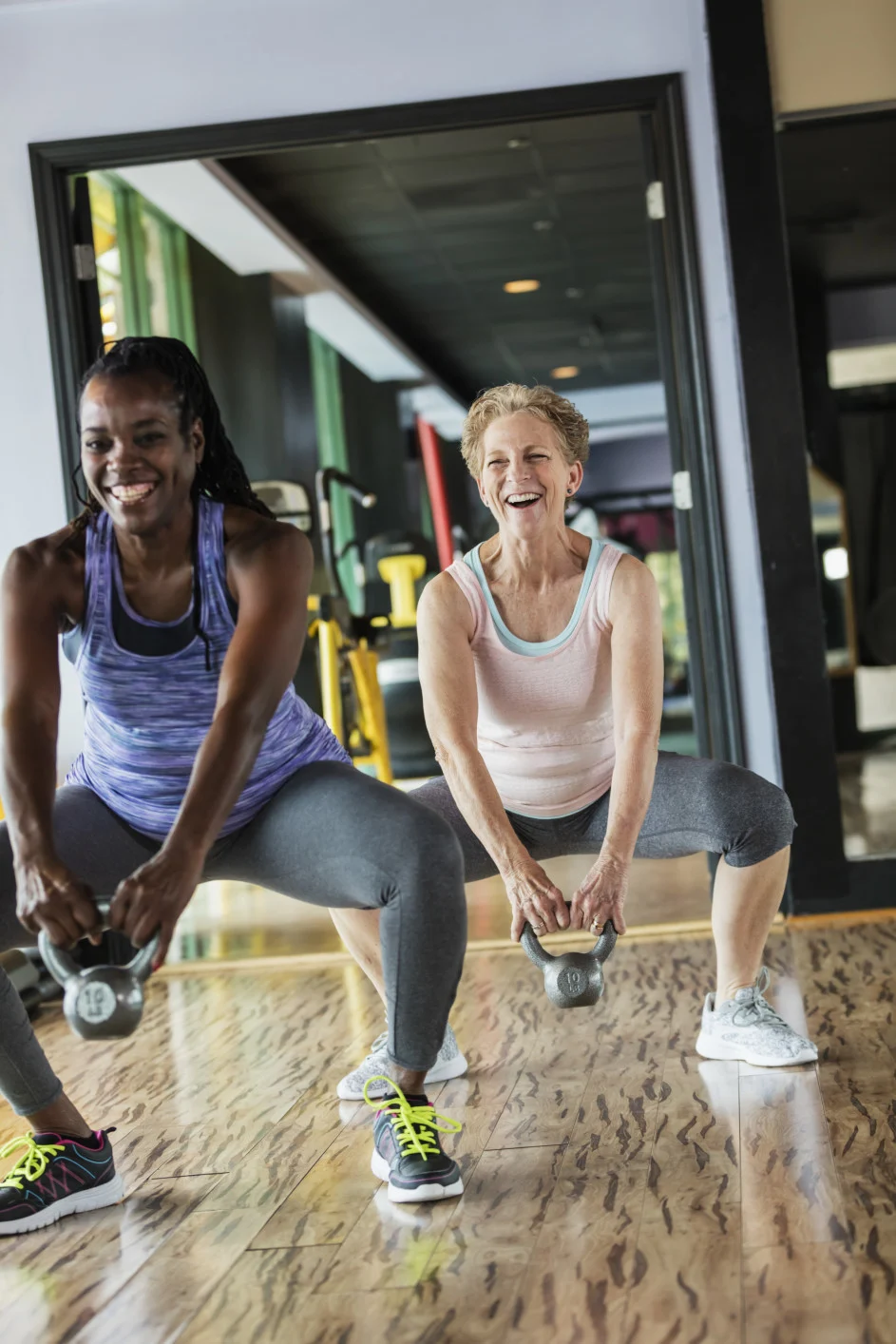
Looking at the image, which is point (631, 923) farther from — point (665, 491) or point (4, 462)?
point (665, 491)

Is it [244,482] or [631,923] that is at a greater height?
[244,482]

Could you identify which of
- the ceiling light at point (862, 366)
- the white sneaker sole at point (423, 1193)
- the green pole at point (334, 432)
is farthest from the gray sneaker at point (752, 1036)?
the green pole at point (334, 432)

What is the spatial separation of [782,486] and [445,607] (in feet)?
4.58

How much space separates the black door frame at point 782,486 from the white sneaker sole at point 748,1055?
3.65ft

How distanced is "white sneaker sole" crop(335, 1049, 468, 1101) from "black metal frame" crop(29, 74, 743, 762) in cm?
129

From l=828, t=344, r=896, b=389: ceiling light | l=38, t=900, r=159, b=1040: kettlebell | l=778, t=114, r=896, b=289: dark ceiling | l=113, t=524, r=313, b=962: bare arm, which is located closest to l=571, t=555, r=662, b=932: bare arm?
l=113, t=524, r=313, b=962: bare arm

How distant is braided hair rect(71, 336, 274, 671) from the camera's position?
1.76 m

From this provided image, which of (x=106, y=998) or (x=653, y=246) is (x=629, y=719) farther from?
(x=653, y=246)

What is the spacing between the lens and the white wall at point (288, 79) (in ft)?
10.9

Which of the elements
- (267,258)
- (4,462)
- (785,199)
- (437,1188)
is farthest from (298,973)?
(267,258)

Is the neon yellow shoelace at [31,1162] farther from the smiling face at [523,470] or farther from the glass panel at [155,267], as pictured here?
the glass panel at [155,267]

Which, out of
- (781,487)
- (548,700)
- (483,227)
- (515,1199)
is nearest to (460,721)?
(548,700)

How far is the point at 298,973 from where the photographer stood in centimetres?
327

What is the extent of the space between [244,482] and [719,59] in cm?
188
